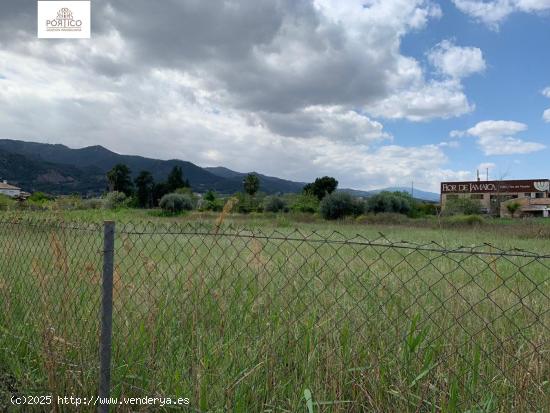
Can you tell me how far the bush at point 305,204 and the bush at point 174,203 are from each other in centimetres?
994

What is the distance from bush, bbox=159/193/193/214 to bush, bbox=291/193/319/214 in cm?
994

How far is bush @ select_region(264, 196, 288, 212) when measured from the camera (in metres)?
36.8

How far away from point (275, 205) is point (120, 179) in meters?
34.7

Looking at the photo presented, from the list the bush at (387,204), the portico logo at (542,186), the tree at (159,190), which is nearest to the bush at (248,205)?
the bush at (387,204)

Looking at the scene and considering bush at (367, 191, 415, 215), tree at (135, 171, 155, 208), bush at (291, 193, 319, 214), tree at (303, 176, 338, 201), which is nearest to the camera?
bush at (367, 191, 415, 215)

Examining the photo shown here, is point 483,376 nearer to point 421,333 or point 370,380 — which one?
point 421,333

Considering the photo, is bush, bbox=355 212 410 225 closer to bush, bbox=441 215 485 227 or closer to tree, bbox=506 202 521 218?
bush, bbox=441 215 485 227

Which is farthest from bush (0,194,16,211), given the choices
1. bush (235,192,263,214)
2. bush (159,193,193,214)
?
bush (235,192,263,214)

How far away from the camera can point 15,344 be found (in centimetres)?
282

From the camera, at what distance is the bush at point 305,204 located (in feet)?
117

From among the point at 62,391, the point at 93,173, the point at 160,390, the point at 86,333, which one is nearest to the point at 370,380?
the point at 160,390

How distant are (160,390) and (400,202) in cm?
3291

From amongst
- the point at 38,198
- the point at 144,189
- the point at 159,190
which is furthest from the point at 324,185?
the point at 144,189

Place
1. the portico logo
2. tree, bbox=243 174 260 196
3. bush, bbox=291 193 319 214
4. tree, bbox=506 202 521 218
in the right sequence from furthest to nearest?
the portico logo < tree, bbox=243 174 260 196 < tree, bbox=506 202 521 218 < bush, bbox=291 193 319 214
